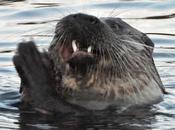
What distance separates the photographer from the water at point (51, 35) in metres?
6.32

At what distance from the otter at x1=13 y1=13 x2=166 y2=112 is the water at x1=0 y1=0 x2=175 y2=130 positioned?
0.13 m

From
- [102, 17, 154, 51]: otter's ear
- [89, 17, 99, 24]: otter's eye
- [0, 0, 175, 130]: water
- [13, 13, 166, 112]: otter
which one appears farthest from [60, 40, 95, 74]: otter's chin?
[102, 17, 154, 51]: otter's ear

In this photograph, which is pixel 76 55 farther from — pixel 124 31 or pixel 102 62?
pixel 124 31

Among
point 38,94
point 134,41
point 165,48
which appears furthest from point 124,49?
point 165,48

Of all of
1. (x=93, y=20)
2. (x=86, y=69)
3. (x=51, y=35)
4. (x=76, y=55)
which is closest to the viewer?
(x=76, y=55)

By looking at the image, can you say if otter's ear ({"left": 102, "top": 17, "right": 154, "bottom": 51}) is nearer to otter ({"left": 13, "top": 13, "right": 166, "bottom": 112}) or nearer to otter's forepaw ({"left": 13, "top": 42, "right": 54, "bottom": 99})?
otter ({"left": 13, "top": 13, "right": 166, "bottom": 112})

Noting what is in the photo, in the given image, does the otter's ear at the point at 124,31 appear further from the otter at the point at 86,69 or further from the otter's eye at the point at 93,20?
the otter's eye at the point at 93,20

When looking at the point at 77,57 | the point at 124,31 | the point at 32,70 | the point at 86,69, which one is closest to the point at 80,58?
the point at 77,57

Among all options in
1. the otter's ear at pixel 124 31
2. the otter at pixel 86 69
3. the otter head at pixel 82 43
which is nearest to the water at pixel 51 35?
the otter at pixel 86 69

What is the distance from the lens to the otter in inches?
243

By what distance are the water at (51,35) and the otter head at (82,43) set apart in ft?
1.25

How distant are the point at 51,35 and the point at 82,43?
7.27ft

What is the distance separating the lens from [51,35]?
8352 millimetres

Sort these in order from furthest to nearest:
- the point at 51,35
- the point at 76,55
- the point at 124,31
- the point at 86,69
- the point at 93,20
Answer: the point at 51,35, the point at 124,31, the point at 86,69, the point at 93,20, the point at 76,55
